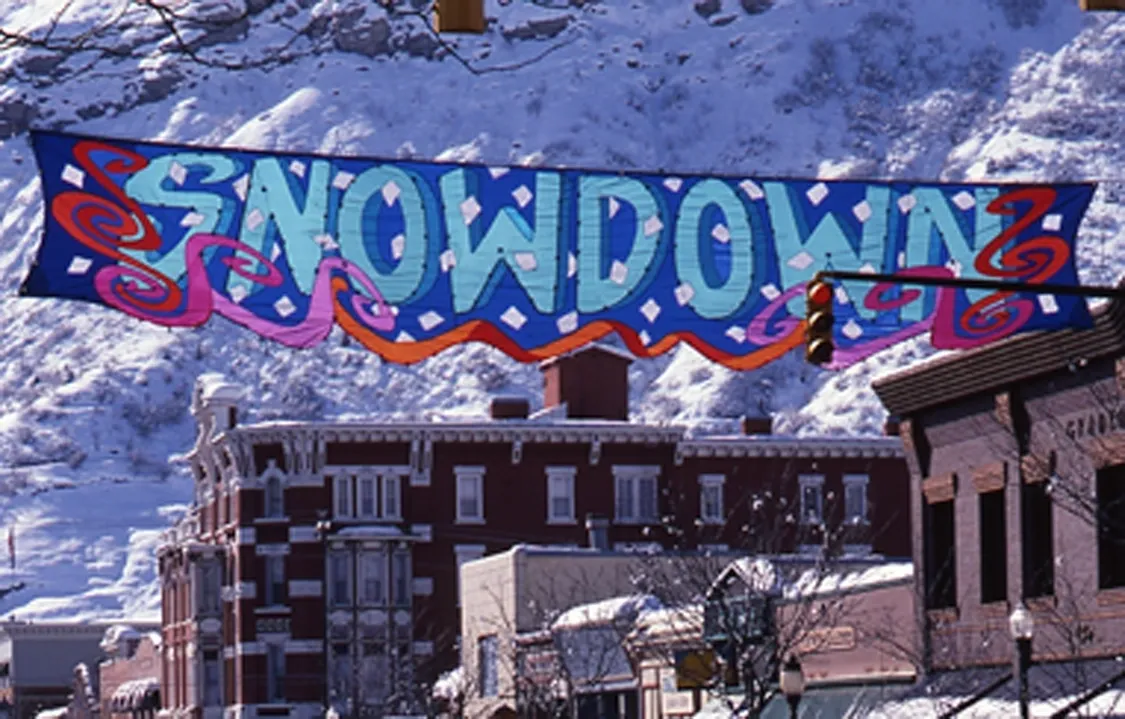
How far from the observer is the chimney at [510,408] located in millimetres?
108562

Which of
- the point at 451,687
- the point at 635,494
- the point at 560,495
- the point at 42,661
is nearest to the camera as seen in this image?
the point at 451,687

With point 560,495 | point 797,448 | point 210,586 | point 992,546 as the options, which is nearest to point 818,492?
point 797,448

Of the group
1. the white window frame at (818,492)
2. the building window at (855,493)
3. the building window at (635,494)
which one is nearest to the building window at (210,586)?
the building window at (635,494)

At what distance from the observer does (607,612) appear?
Result: 70.2 m

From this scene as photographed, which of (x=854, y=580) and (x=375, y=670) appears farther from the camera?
(x=375, y=670)

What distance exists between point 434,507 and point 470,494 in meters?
1.39

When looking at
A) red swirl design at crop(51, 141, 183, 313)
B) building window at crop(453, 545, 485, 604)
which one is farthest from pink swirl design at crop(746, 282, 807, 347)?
building window at crop(453, 545, 485, 604)

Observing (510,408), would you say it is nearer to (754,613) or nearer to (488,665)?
(488,665)

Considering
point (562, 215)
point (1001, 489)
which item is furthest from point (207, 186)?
point (1001, 489)

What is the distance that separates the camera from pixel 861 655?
5159 cm

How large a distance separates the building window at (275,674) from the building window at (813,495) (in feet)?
64.9

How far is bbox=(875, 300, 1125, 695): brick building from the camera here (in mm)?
40719

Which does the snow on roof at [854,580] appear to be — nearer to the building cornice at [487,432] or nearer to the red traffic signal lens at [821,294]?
the red traffic signal lens at [821,294]

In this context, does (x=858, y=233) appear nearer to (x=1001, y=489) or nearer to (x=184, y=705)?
(x=1001, y=489)
